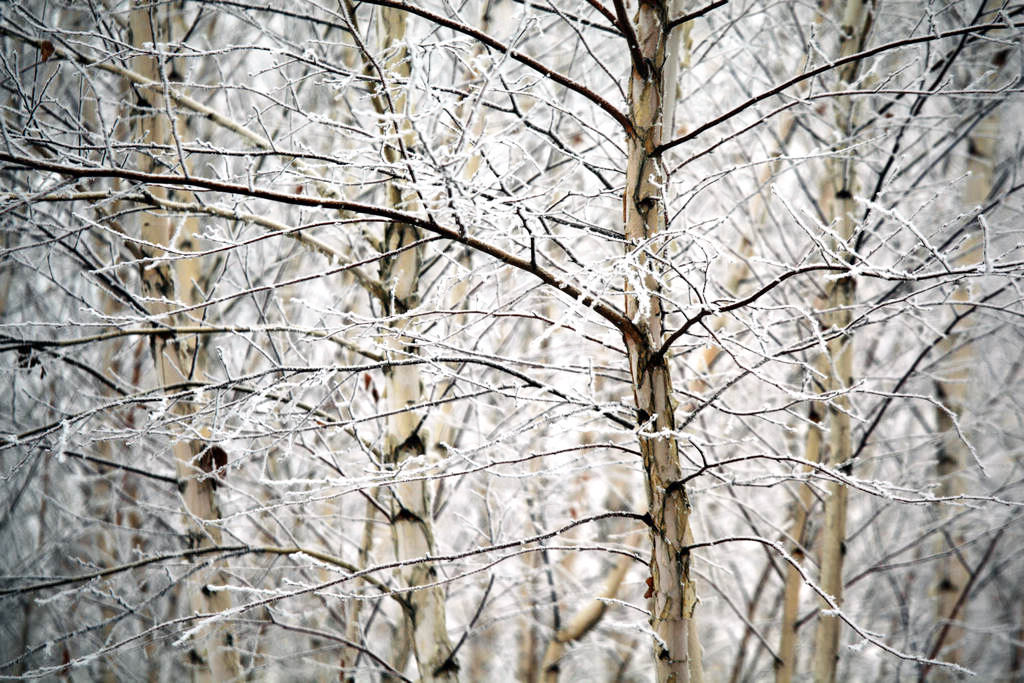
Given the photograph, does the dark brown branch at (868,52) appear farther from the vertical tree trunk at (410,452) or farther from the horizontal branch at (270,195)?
the vertical tree trunk at (410,452)

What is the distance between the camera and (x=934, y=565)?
705cm

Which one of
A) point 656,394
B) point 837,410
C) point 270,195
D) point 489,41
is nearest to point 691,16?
point 489,41

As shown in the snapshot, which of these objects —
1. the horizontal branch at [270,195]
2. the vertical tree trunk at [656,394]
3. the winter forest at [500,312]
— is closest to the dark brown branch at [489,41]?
the winter forest at [500,312]

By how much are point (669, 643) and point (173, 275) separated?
10.8ft

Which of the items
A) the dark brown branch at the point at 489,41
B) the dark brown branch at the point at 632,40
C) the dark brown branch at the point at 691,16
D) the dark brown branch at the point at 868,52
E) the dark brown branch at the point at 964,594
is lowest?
the dark brown branch at the point at 964,594

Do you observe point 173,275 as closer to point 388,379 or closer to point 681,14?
point 388,379

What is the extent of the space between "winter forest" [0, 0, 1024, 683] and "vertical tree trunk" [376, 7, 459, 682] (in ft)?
0.07

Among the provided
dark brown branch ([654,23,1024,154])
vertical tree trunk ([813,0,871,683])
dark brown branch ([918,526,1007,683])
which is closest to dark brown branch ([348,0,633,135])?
dark brown branch ([654,23,1024,154])

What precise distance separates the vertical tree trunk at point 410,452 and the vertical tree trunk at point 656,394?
4.17 feet

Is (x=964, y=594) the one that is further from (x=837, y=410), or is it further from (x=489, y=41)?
(x=489, y=41)

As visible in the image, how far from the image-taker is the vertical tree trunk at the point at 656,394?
8.77 feet

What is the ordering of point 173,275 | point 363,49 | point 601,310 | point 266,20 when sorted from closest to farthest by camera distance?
point 363,49 → point 601,310 → point 173,275 → point 266,20

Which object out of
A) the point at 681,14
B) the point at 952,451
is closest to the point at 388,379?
the point at 681,14

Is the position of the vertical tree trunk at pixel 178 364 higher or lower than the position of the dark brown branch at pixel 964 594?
higher
